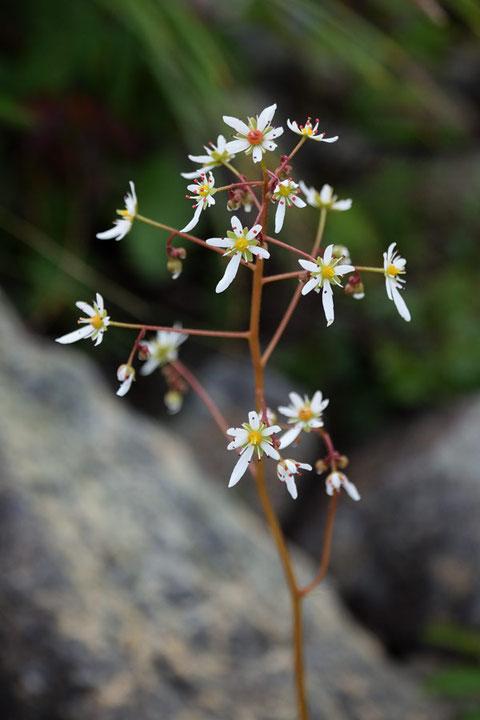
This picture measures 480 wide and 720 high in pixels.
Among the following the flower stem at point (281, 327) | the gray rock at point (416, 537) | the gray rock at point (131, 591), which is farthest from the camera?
the gray rock at point (416, 537)

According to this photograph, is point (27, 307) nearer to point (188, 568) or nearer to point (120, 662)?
point (188, 568)

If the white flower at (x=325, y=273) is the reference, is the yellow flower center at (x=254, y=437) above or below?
below

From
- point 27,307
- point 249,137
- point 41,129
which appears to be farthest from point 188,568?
point 41,129

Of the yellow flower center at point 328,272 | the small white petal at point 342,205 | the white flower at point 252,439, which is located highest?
the small white petal at point 342,205

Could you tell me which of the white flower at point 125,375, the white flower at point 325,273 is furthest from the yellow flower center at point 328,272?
the white flower at point 125,375

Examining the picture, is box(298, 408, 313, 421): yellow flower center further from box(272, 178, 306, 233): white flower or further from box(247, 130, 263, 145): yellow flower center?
box(247, 130, 263, 145): yellow flower center

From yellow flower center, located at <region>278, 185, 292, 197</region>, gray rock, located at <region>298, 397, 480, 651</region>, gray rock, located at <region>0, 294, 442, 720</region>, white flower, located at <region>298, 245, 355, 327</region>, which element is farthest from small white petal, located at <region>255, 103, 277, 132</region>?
gray rock, located at <region>298, 397, 480, 651</region>

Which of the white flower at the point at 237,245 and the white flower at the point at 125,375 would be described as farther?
the white flower at the point at 125,375

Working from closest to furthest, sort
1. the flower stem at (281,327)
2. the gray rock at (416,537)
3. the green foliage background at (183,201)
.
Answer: the flower stem at (281,327) → the gray rock at (416,537) → the green foliage background at (183,201)

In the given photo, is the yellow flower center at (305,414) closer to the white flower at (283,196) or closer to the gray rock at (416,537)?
the white flower at (283,196)
